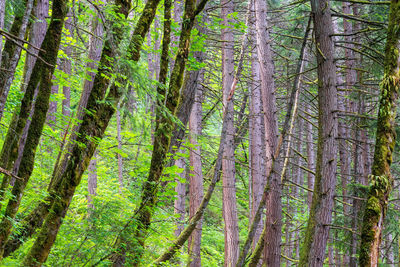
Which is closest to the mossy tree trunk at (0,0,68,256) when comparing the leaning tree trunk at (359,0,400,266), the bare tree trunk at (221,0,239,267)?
the leaning tree trunk at (359,0,400,266)

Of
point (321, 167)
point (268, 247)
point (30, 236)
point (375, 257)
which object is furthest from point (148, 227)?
point (268, 247)

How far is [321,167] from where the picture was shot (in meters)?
6.73

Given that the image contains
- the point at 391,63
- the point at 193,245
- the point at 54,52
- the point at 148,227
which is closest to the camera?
the point at 54,52

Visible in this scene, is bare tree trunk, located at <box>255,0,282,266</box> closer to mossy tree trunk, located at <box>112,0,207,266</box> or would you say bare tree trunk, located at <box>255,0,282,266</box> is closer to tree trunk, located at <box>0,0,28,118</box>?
mossy tree trunk, located at <box>112,0,207,266</box>

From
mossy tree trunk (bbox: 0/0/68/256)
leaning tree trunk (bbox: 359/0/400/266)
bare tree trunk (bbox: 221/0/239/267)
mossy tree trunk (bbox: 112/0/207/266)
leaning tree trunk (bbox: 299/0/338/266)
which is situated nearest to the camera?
mossy tree trunk (bbox: 0/0/68/256)

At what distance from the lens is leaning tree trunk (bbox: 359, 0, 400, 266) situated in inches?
168

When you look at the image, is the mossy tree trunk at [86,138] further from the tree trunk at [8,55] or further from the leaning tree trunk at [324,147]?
the leaning tree trunk at [324,147]

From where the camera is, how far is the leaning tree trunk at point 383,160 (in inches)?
168

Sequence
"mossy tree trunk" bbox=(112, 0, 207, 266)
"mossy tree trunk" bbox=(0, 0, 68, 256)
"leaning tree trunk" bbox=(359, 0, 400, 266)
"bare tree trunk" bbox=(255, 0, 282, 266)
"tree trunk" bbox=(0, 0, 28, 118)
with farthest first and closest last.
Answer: "bare tree trunk" bbox=(255, 0, 282, 266) < "mossy tree trunk" bbox=(112, 0, 207, 266) < "leaning tree trunk" bbox=(359, 0, 400, 266) < "tree trunk" bbox=(0, 0, 28, 118) < "mossy tree trunk" bbox=(0, 0, 68, 256)

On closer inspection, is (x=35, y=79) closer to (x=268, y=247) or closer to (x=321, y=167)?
(x=321, y=167)

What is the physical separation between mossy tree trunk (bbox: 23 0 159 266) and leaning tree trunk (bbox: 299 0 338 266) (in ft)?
13.4

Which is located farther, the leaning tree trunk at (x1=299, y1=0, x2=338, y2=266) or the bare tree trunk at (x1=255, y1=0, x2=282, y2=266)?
the bare tree trunk at (x1=255, y1=0, x2=282, y2=266)

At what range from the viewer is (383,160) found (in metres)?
4.37

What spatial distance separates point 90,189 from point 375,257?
7353 mm
